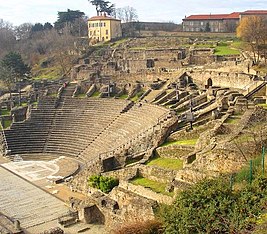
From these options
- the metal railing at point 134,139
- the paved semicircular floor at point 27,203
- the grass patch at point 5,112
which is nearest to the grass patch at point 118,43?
the grass patch at point 5,112

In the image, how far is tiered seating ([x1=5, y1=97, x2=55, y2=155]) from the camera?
40.3 m

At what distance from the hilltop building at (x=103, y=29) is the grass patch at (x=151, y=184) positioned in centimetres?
6401

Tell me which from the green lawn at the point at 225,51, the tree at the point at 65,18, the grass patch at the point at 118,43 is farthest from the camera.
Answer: the tree at the point at 65,18

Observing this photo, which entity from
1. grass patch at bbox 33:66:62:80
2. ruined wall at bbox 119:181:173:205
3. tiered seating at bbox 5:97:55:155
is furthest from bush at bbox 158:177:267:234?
grass patch at bbox 33:66:62:80

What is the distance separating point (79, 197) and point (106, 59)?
138 feet

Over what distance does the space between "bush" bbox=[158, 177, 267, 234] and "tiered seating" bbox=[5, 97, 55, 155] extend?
27.3 meters

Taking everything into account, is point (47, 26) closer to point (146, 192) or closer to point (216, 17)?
point (216, 17)

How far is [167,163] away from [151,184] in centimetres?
268

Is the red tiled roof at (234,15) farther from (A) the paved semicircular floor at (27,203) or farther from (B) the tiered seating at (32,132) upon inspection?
(A) the paved semicircular floor at (27,203)

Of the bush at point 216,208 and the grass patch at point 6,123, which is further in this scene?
the grass patch at point 6,123

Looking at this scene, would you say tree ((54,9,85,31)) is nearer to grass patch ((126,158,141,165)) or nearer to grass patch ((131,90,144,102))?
grass patch ((131,90,144,102))

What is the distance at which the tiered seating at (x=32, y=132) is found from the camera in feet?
132

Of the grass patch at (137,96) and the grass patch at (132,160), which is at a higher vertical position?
the grass patch at (137,96)

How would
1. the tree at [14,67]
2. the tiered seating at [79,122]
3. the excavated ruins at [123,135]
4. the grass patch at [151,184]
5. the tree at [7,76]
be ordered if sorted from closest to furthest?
the excavated ruins at [123,135], the grass patch at [151,184], the tiered seating at [79,122], the tree at [7,76], the tree at [14,67]
